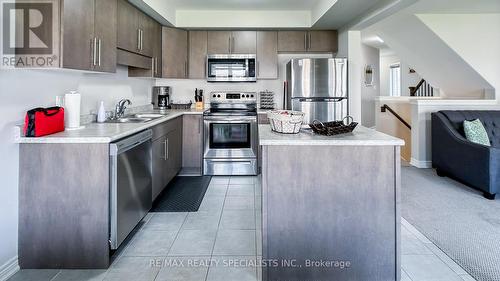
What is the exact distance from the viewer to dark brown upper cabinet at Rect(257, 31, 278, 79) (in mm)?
4957

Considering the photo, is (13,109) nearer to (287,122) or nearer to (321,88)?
(287,122)

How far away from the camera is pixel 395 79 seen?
9539mm

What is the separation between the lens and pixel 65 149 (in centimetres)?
208

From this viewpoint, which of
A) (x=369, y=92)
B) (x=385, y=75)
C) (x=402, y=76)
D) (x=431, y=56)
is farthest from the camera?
(x=385, y=75)

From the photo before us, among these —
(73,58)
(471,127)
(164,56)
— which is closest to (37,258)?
(73,58)

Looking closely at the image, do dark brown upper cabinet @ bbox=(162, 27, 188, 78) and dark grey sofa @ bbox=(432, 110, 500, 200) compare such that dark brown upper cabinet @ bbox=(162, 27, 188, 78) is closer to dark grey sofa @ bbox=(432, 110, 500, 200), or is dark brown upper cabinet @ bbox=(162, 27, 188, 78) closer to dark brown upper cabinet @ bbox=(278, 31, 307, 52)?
dark brown upper cabinet @ bbox=(278, 31, 307, 52)

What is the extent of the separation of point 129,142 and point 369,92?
22.7 feet

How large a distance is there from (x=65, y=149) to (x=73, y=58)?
0.64m

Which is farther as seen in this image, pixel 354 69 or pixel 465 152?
pixel 354 69

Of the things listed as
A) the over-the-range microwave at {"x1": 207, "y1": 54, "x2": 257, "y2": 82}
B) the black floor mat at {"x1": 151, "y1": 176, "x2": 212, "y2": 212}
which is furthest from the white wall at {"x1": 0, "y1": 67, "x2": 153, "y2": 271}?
the over-the-range microwave at {"x1": 207, "y1": 54, "x2": 257, "y2": 82}

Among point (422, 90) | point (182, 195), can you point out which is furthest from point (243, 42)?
point (422, 90)

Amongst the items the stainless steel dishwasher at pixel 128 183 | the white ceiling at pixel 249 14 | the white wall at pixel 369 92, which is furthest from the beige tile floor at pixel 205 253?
the white wall at pixel 369 92

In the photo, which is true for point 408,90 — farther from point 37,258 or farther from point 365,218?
point 37,258

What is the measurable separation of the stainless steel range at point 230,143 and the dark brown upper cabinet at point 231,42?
3.36ft
